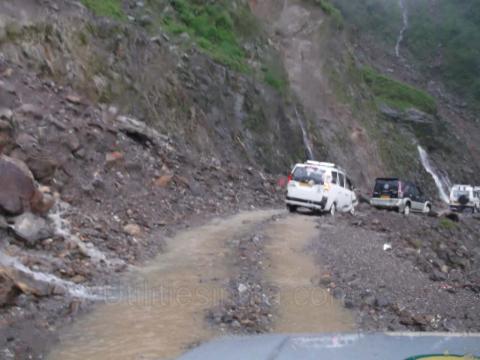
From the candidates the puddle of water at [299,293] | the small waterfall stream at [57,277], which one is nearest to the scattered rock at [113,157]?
the small waterfall stream at [57,277]

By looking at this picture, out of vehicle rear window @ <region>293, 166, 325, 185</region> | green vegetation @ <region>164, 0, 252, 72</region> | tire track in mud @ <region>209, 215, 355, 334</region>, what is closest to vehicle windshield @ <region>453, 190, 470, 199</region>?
green vegetation @ <region>164, 0, 252, 72</region>

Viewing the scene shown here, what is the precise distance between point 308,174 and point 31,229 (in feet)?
33.9

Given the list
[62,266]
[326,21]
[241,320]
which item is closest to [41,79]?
[62,266]

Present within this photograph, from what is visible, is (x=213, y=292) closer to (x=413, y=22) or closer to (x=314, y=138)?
(x=314, y=138)

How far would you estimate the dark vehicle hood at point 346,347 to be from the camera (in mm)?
4133

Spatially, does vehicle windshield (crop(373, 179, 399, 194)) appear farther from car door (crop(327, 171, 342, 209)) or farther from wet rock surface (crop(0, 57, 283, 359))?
car door (crop(327, 171, 342, 209))

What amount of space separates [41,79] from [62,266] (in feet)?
26.2

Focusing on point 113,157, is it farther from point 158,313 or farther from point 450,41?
point 450,41

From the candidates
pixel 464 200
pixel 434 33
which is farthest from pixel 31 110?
pixel 434 33

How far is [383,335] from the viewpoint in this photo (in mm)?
4812

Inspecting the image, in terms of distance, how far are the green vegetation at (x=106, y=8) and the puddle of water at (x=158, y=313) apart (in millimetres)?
10916

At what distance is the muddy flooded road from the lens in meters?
7.08

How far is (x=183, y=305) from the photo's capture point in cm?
869

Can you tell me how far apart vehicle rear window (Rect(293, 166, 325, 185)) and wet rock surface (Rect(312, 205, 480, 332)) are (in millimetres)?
1399
